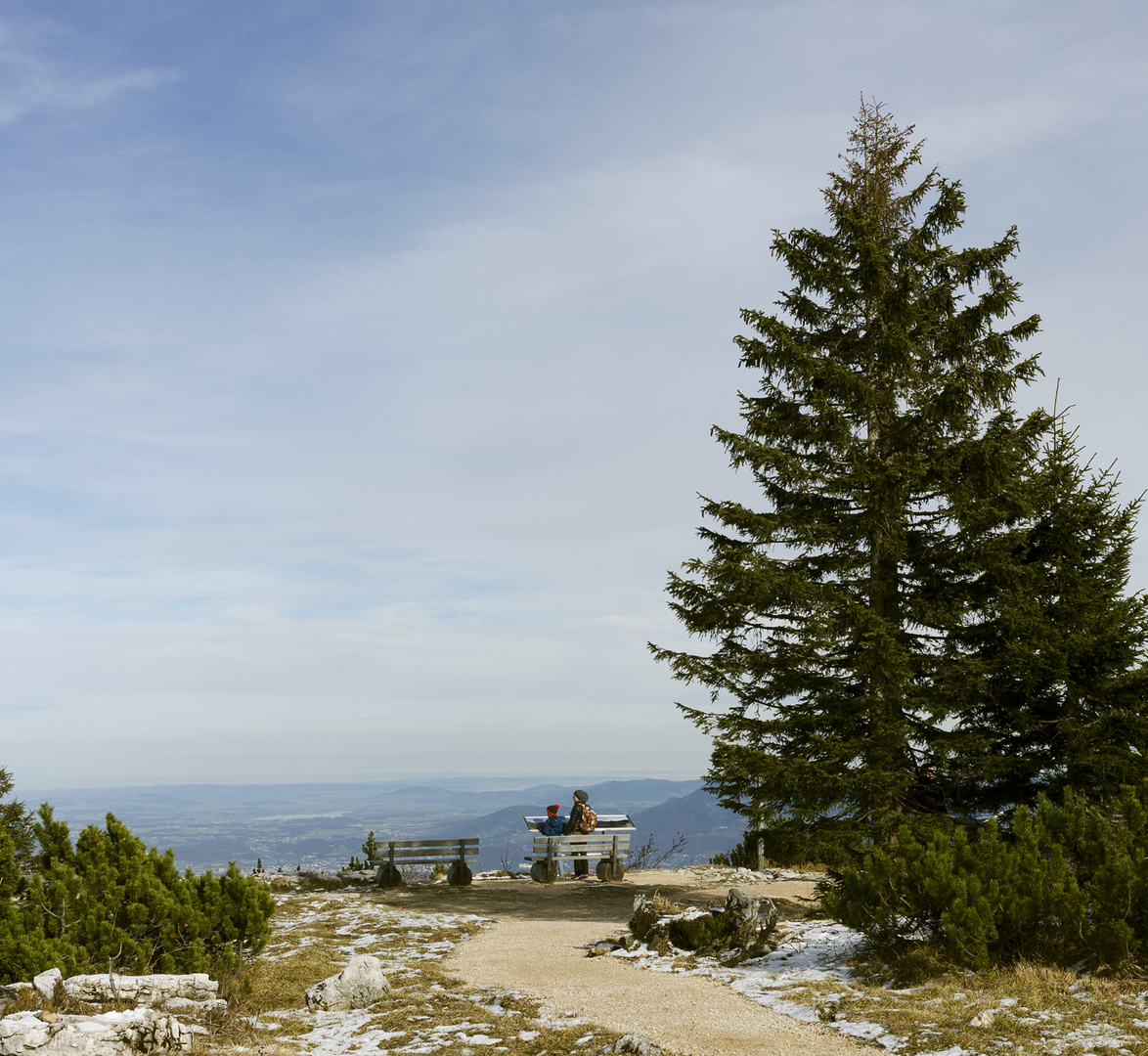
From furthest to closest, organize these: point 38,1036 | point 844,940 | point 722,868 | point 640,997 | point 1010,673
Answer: point 722,868 → point 1010,673 → point 844,940 → point 640,997 → point 38,1036

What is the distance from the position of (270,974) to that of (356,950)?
1860mm

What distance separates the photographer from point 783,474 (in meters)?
15.4

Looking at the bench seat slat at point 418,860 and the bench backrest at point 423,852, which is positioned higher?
the bench backrest at point 423,852

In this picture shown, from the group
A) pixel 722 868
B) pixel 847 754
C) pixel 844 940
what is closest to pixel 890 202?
pixel 847 754

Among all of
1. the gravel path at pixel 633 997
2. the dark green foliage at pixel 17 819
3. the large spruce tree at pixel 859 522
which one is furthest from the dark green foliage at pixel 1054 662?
the dark green foliage at pixel 17 819

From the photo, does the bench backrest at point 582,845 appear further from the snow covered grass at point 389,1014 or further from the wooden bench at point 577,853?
the snow covered grass at point 389,1014

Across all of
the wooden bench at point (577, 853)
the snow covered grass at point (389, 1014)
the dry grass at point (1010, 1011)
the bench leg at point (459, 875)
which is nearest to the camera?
the dry grass at point (1010, 1011)

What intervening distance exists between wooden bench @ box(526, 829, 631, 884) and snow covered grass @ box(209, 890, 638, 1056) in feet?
19.5

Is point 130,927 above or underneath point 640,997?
above

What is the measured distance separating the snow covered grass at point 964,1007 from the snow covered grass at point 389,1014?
8.03 feet

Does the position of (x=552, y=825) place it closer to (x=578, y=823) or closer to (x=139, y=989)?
(x=578, y=823)

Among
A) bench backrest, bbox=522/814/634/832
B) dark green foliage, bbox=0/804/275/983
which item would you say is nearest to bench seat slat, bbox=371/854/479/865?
bench backrest, bbox=522/814/634/832

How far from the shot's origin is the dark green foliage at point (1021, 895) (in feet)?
30.5

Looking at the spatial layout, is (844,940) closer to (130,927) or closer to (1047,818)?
(1047,818)
